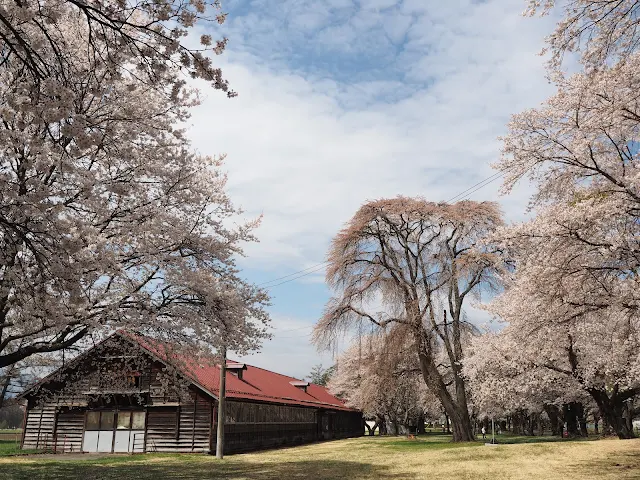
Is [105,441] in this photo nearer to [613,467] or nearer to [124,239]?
[124,239]

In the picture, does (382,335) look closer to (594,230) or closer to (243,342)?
(243,342)

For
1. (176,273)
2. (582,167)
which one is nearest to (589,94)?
(582,167)

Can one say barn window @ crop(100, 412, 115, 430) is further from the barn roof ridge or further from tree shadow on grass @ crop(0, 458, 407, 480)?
tree shadow on grass @ crop(0, 458, 407, 480)

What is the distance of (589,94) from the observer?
41.1 feet

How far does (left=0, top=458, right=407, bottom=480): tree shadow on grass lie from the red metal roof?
3.82 meters

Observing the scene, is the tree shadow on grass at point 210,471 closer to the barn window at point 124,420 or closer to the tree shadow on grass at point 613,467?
the tree shadow on grass at point 613,467

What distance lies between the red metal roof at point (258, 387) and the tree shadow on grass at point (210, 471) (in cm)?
382

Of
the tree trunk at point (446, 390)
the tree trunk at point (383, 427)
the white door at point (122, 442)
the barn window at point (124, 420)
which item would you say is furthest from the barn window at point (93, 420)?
A: the tree trunk at point (383, 427)

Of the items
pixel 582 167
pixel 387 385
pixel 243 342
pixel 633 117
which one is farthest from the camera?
pixel 387 385

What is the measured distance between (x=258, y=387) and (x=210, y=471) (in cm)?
1816

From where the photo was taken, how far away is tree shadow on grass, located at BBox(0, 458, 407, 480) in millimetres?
16578

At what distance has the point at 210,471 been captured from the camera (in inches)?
743

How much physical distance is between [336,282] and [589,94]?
2134cm

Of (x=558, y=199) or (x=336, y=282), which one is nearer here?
(x=558, y=199)
